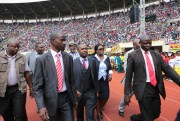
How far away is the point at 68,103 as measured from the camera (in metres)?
3.56

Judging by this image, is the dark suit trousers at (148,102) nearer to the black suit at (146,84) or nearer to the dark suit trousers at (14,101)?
the black suit at (146,84)

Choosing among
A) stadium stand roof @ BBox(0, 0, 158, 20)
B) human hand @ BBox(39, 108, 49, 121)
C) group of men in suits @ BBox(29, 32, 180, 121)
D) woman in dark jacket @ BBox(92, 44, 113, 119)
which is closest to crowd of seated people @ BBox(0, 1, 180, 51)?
stadium stand roof @ BBox(0, 0, 158, 20)

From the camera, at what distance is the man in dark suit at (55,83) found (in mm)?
3408

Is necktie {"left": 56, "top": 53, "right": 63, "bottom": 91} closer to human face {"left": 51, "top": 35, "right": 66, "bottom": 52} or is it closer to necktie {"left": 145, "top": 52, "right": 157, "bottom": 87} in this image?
human face {"left": 51, "top": 35, "right": 66, "bottom": 52}

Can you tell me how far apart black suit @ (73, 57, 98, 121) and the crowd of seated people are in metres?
18.3

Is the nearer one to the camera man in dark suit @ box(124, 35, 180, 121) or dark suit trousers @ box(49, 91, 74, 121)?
dark suit trousers @ box(49, 91, 74, 121)

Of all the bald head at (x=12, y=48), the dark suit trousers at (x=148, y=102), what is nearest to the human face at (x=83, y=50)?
the bald head at (x=12, y=48)

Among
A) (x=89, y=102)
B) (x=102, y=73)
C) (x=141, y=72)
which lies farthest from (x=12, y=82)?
(x=102, y=73)

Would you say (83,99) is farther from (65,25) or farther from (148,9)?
(65,25)

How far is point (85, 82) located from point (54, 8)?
147ft

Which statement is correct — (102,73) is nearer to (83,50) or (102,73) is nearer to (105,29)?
(83,50)

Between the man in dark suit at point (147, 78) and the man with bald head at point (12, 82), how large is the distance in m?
1.76

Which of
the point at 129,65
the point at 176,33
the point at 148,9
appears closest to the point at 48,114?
the point at 129,65

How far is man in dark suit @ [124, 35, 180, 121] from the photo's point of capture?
13.8 feet
